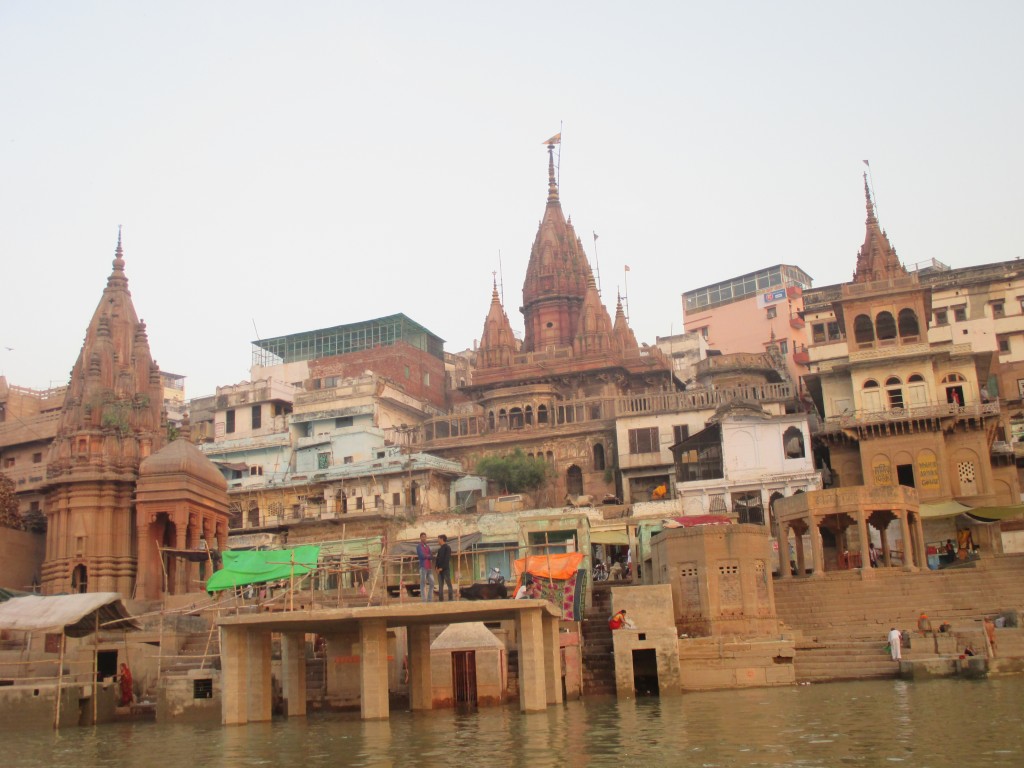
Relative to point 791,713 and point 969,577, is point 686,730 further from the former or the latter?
point 969,577

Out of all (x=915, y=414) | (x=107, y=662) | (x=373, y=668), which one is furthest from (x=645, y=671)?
(x=915, y=414)

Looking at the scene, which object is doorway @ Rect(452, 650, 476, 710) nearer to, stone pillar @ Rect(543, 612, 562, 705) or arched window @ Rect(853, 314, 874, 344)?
stone pillar @ Rect(543, 612, 562, 705)

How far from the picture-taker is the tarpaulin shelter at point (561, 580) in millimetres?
23031

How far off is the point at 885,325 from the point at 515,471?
15053mm

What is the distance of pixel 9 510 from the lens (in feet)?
124

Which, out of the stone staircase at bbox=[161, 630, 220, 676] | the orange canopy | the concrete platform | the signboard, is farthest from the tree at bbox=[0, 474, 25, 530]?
the signboard

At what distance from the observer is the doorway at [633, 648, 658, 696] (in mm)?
23250

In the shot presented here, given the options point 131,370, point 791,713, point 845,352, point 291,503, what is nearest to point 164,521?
point 131,370

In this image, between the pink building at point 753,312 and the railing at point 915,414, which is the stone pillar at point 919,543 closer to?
the railing at point 915,414

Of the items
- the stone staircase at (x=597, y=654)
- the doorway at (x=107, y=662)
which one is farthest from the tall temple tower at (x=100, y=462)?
the stone staircase at (x=597, y=654)

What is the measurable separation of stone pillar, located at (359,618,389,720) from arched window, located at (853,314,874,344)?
29714mm

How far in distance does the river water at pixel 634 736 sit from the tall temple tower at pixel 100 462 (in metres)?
13.6

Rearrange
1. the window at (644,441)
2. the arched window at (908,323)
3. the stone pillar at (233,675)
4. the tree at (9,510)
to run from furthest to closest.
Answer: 1. the window at (644,441)
2. the arched window at (908,323)
3. the tree at (9,510)
4. the stone pillar at (233,675)

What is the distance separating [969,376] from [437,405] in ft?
93.9
